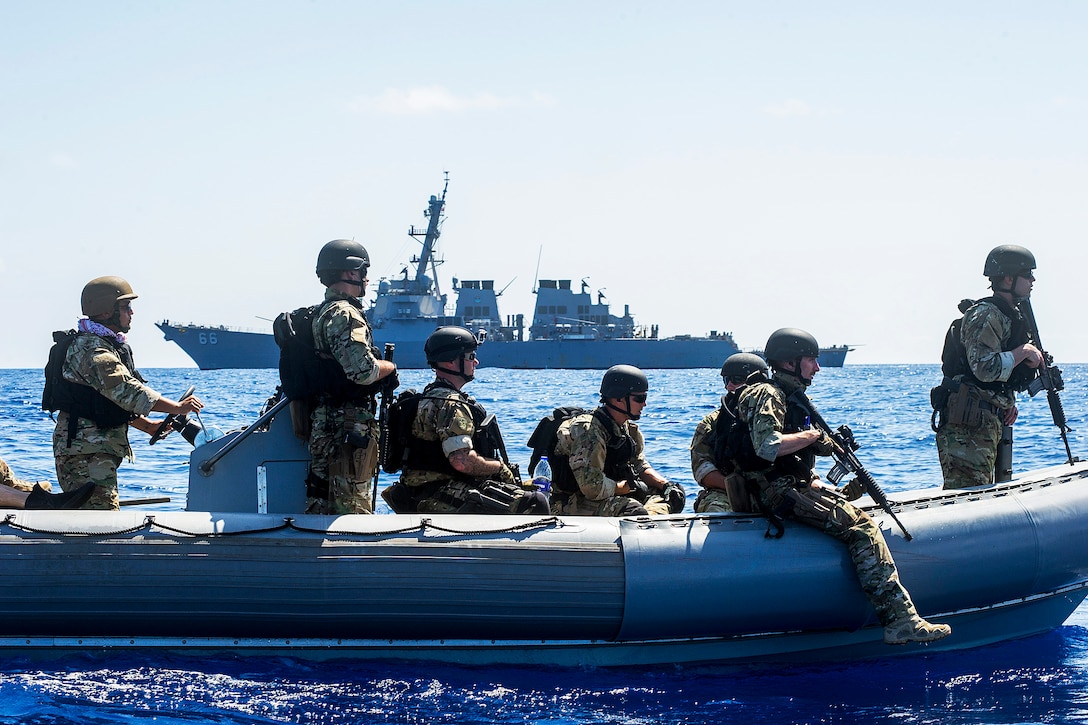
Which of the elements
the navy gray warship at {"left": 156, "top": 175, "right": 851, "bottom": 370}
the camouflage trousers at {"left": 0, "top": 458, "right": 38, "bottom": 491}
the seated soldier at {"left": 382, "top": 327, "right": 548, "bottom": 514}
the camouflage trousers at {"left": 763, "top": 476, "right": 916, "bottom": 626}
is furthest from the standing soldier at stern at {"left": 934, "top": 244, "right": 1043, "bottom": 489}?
the navy gray warship at {"left": 156, "top": 175, "right": 851, "bottom": 370}

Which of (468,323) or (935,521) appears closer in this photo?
(935,521)

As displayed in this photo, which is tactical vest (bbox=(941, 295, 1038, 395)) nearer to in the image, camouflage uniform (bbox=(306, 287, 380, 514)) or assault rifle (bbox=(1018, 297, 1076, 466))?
assault rifle (bbox=(1018, 297, 1076, 466))

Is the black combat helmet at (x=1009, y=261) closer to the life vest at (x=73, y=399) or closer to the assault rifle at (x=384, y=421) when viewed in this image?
the assault rifle at (x=384, y=421)

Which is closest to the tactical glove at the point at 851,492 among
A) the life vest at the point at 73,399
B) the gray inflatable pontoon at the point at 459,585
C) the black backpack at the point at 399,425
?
the gray inflatable pontoon at the point at 459,585

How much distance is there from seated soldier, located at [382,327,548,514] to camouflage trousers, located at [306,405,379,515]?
196 mm

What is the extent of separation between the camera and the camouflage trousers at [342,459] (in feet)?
17.7

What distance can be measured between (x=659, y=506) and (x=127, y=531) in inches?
108

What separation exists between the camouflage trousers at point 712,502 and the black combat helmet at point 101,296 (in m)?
3.40

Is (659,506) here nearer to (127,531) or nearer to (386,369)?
(386,369)

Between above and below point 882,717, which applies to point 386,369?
above

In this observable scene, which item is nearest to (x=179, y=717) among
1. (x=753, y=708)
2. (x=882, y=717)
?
(x=753, y=708)

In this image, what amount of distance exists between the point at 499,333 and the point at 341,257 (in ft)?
229

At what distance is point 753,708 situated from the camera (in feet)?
16.0

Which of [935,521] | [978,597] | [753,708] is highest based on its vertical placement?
[935,521]
